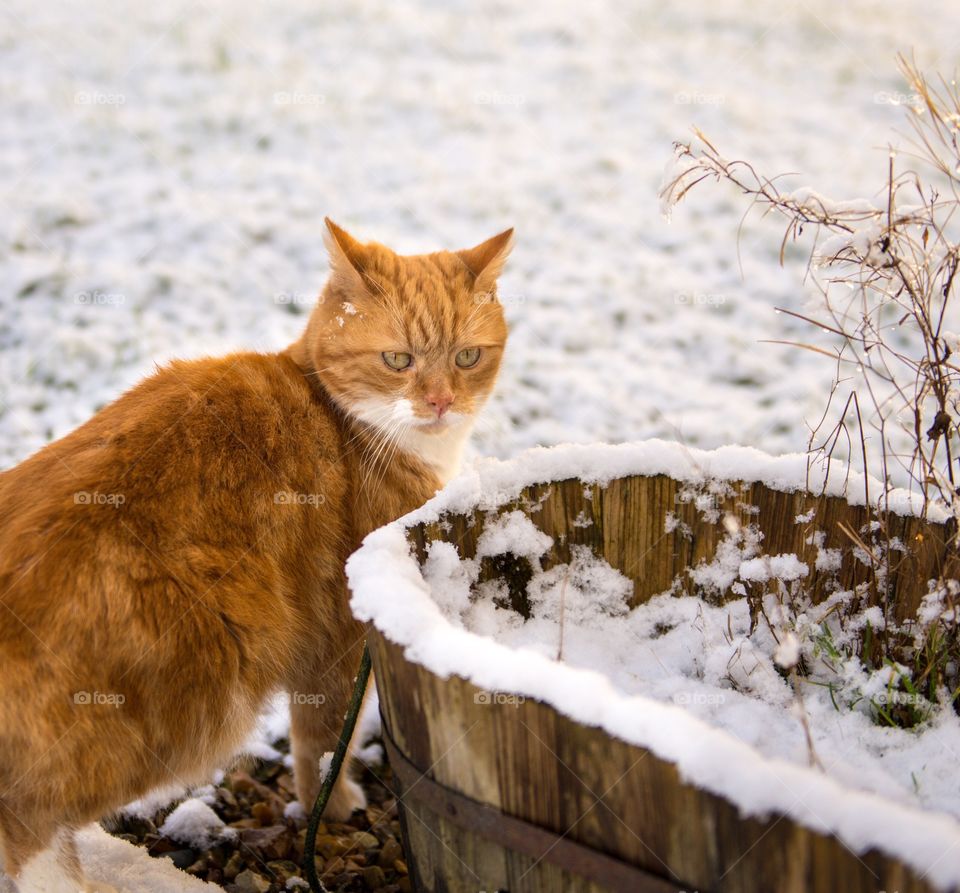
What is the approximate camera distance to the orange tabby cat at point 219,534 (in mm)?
1777

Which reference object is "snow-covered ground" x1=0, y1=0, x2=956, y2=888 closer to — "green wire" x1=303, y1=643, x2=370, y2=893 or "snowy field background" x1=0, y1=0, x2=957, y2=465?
"snowy field background" x1=0, y1=0, x2=957, y2=465

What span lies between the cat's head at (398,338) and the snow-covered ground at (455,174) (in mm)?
1495

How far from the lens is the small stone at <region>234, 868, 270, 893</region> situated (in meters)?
2.27

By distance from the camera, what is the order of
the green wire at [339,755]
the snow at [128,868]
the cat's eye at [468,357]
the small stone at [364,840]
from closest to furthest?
the green wire at [339,755], the snow at [128,868], the small stone at [364,840], the cat's eye at [468,357]

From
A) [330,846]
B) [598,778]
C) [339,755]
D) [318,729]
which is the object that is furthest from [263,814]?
[598,778]

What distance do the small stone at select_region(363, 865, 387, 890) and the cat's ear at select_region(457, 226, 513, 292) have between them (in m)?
1.73

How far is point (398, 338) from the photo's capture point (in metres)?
2.60

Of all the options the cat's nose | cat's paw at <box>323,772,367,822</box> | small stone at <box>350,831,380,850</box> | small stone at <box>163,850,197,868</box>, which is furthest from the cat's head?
small stone at <box>163,850,197,868</box>

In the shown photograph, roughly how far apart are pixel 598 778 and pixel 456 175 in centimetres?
587

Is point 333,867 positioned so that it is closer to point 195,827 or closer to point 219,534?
point 195,827

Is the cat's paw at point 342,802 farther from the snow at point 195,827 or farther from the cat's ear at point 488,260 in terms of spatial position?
the cat's ear at point 488,260

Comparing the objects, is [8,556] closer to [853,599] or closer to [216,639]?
[216,639]

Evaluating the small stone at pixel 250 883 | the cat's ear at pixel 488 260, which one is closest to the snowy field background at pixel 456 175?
the cat's ear at pixel 488 260

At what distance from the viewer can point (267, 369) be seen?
8.22 feet
